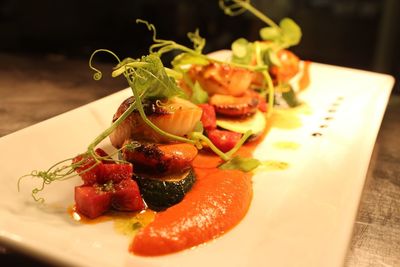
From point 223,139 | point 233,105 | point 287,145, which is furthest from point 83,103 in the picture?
point 287,145

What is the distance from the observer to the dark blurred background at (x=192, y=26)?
4.86 m

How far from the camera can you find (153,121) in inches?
69.1

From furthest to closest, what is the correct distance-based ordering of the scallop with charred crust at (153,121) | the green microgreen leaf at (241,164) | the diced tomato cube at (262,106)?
the diced tomato cube at (262,106) < the green microgreen leaf at (241,164) < the scallop with charred crust at (153,121)

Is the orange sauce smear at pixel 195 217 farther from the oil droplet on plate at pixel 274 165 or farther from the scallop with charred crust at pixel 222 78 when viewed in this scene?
the scallop with charred crust at pixel 222 78

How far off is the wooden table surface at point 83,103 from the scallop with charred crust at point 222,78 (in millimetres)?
794

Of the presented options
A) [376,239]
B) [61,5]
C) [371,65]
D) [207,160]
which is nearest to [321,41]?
[371,65]

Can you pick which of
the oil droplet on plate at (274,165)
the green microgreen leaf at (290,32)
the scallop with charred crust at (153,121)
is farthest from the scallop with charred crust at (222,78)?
the green microgreen leaf at (290,32)

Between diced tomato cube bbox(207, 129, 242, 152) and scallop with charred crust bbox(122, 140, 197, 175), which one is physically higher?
scallop with charred crust bbox(122, 140, 197, 175)

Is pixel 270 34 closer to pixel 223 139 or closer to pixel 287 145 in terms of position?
pixel 287 145

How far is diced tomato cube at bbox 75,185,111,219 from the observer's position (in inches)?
57.9

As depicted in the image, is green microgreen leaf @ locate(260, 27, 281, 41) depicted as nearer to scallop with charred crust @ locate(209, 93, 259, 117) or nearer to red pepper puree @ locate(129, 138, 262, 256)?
scallop with charred crust @ locate(209, 93, 259, 117)

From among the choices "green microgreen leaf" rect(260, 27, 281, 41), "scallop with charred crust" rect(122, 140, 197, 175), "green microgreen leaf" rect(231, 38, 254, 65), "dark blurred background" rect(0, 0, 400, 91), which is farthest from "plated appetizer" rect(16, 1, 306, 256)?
"dark blurred background" rect(0, 0, 400, 91)

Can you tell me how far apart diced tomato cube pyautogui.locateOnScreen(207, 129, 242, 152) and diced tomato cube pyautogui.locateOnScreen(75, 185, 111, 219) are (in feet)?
2.61

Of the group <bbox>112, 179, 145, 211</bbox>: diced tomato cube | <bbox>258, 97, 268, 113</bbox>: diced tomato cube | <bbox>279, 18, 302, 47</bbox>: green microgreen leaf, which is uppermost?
<bbox>112, 179, 145, 211</bbox>: diced tomato cube
